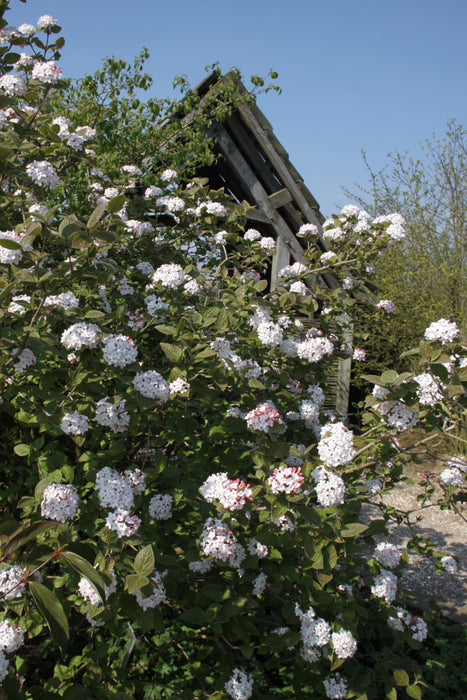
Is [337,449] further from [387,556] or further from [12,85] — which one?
[12,85]

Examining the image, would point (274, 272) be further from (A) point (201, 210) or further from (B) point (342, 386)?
(A) point (201, 210)

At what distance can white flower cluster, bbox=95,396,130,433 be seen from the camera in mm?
1904

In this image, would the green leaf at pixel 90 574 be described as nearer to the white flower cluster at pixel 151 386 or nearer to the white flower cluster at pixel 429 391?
the white flower cluster at pixel 151 386

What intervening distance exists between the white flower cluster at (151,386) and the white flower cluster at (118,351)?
7cm

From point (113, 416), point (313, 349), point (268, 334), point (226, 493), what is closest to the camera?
point (226, 493)

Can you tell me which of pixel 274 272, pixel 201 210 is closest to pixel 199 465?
pixel 201 210

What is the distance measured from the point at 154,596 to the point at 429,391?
48.9 inches

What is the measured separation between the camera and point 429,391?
6.45 ft

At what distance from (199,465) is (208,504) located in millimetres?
247

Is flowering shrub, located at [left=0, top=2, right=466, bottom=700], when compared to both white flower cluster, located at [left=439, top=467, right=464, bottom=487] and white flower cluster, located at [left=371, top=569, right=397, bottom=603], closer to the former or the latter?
white flower cluster, located at [left=371, top=569, right=397, bottom=603]

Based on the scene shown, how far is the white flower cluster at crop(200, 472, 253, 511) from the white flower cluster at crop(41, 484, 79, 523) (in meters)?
0.45

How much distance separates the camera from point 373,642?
3.19 m

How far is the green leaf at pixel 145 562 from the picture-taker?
53.6 inches

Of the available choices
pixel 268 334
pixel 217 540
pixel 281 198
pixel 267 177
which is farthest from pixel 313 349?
pixel 267 177
